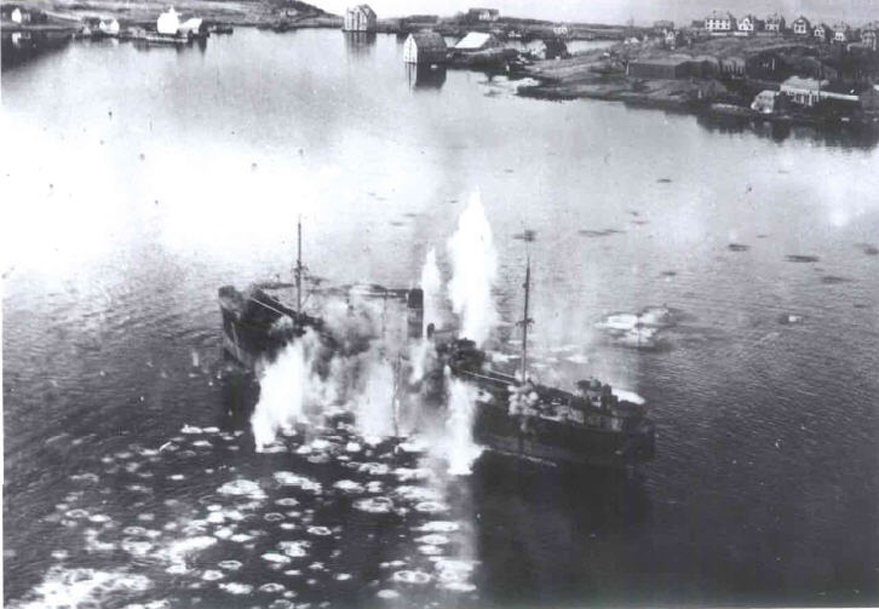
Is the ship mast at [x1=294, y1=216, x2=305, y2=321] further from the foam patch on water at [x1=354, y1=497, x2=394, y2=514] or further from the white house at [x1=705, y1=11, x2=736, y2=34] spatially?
the white house at [x1=705, y1=11, x2=736, y2=34]

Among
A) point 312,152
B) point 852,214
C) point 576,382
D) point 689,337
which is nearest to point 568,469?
point 576,382

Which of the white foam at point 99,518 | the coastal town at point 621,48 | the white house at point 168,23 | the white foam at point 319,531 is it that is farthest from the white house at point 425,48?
the white foam at point 99,518

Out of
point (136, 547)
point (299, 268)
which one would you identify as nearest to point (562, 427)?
point (299, 268)

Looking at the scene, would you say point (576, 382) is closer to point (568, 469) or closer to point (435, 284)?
point (568, 469)

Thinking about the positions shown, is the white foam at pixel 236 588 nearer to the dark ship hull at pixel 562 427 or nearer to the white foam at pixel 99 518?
the white foam at pixel 99 518

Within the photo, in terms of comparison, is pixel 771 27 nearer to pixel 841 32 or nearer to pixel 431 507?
pixel 841 32
